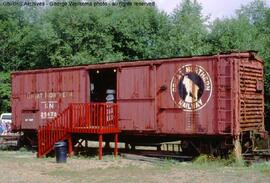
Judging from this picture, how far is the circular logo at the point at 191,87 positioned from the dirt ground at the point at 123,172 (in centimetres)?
227

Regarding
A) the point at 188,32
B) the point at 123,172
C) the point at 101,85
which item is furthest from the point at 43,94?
the point at 188,32

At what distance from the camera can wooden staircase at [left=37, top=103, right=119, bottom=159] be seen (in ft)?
63.3

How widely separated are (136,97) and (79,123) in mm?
2494

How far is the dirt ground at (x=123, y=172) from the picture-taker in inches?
527

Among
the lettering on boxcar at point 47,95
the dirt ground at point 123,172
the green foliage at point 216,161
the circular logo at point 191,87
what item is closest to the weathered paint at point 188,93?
the circular logo at point 191,87

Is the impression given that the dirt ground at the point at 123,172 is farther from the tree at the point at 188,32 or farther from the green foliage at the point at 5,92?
the green foliage at the point at 5,92

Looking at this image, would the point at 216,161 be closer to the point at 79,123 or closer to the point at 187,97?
the point at 187,97

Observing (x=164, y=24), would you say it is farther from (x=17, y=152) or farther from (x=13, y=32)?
(x=17, y=152)

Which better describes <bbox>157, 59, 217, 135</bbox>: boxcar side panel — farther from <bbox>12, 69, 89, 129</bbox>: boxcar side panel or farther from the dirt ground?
<bbox>12, 69, 89, 129</bbox>: boxcar side panel

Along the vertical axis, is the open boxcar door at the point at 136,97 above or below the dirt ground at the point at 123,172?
above

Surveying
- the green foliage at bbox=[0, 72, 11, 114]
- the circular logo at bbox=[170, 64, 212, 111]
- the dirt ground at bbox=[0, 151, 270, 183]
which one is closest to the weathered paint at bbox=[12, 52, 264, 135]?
the circular logo at bbox=[170, 64, 212, 111]

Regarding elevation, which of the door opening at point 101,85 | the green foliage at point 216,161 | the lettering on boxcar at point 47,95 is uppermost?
the door opening at point 101,85

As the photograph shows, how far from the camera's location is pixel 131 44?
139 ft

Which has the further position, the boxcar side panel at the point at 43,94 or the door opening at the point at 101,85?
the door opening at the point at 101,85
